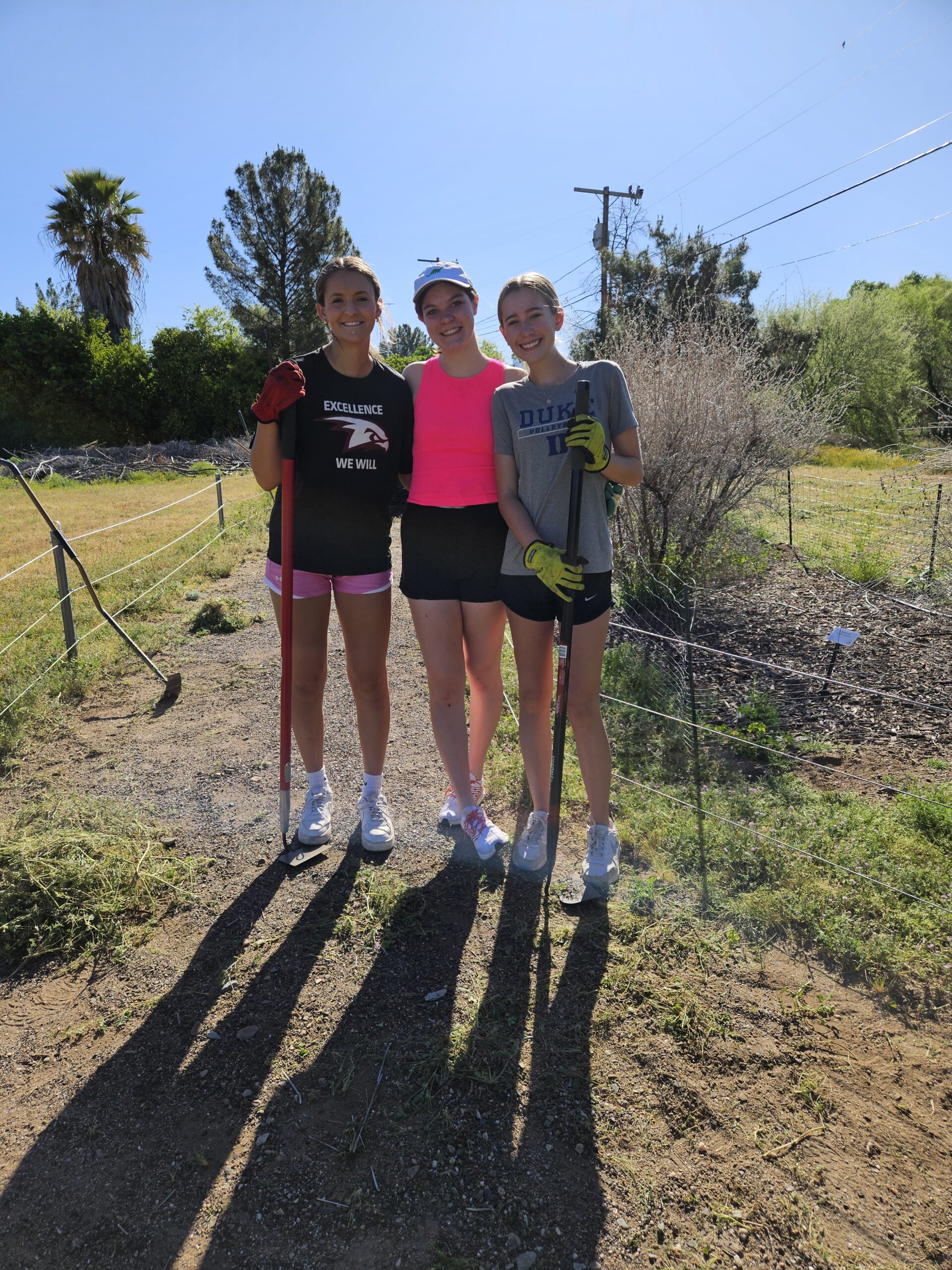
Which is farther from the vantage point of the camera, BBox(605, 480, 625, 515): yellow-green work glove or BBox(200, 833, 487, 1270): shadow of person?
BBox(605, 480, 625, 515): yellow-green work glove

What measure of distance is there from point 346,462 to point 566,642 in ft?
3.37

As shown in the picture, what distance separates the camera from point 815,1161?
1.81 meters

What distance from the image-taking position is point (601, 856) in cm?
273

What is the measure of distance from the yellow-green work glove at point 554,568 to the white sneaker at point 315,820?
1.45 metres

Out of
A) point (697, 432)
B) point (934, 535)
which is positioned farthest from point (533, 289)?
point (934, 535)

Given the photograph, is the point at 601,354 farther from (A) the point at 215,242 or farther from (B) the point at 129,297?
(A) the point at 215,242

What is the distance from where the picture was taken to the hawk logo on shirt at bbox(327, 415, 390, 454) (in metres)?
2.59

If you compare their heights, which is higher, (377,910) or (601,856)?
(601,856)

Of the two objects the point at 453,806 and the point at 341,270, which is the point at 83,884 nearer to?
the point at 453,806

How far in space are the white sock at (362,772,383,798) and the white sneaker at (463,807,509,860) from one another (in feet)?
1.38

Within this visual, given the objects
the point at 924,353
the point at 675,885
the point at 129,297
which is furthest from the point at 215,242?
the point at 675,885

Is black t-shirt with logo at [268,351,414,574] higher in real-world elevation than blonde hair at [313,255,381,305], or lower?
lower

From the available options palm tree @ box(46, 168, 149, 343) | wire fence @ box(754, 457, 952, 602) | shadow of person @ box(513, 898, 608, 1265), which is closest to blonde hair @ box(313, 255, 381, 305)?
shadow of person @ box(513, 898, 608, 1265)

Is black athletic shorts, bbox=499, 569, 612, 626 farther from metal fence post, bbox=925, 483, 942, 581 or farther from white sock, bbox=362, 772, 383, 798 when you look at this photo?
metal fence post, bbox=925, 483, 942, 581
